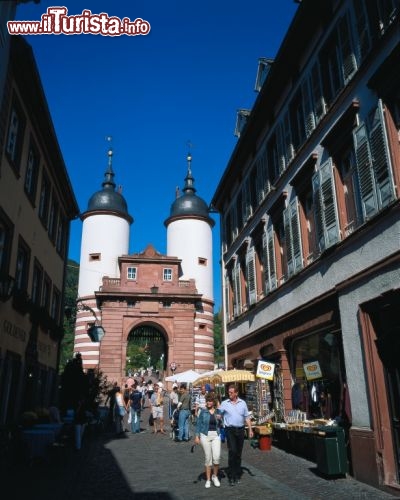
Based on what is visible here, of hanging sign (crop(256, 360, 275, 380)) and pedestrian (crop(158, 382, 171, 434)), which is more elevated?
hanging sign (crop(256, 360, 275, 380))

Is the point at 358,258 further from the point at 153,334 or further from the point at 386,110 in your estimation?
the point at 153,334

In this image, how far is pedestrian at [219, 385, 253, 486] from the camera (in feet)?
30.0

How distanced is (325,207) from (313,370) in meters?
4.50

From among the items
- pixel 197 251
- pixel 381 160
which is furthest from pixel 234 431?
pixel 197 251

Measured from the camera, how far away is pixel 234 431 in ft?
30.5

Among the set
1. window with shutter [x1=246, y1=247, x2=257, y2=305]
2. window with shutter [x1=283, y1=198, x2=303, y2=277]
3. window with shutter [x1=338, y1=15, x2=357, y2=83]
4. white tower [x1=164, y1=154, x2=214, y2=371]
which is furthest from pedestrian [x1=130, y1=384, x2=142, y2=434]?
white tower [x1=164, y1=154, x2=214, y2=371]

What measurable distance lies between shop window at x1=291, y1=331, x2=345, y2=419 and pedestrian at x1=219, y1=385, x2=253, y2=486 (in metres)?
2.96

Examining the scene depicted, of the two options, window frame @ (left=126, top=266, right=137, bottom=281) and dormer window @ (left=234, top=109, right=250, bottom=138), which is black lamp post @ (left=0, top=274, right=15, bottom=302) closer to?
dormer window @ (left=234, top=109, right=250, bottom=138)

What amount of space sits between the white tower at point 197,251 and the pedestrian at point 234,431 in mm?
30244

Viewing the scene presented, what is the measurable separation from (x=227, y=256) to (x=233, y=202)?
2.82 m

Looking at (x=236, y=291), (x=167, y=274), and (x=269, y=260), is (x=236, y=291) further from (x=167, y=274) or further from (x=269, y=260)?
(x=167, y=274)

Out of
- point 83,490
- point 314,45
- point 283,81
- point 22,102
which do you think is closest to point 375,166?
point 314,45

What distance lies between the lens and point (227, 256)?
77.4ft

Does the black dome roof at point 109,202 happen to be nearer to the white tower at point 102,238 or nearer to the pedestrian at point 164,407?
the white tower at point 102,238
